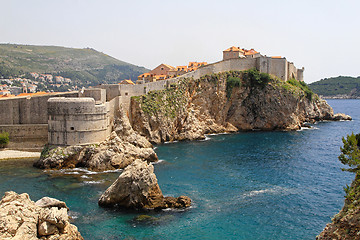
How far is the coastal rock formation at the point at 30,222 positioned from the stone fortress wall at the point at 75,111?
2169 cm

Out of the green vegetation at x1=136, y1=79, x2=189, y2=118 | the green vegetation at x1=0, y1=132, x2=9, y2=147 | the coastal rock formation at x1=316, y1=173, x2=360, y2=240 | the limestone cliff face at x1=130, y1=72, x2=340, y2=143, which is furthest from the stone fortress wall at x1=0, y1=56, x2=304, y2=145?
the coastal rock formation at x1=316, y1=173, x2=360, y2=240

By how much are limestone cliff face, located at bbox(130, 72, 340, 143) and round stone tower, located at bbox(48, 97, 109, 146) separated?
589 inches

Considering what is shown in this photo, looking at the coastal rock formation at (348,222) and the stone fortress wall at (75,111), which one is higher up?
the stone fortress wall at (75,111)

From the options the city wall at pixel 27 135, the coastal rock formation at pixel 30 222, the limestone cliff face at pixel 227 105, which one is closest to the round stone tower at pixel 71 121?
the city wall at pixel 27 135

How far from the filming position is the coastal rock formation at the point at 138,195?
1060 inches

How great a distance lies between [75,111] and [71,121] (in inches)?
49.8

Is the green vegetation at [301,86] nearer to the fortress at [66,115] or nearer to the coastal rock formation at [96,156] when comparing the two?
the fortress at [66,115]

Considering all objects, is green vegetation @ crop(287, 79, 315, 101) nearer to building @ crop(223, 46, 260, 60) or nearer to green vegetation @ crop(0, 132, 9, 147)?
building @ crop(223, 46, 260, 60)

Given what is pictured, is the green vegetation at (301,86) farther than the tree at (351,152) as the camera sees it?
Yes

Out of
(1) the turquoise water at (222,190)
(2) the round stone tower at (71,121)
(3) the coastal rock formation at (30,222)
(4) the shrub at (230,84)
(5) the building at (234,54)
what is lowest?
Answer: (1) the turquoise water at (222,190)

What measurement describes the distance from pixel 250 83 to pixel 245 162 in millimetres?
31720

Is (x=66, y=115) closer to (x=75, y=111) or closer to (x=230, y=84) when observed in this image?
(x=75, y=111)

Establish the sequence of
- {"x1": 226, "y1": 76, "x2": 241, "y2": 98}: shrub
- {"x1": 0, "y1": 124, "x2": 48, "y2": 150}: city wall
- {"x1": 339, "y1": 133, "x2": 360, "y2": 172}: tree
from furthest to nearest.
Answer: {"x1": 226, "y1": 76, "x2": 241, "y2": 98}: shrub < {"x1": 0, "y1": 124, "x2": 48, "y2": 150}: city wall < {"x1": 339, "y1": 133, "x2": 360, "y2": 172}: tree

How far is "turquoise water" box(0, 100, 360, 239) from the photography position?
23562 millimetres
